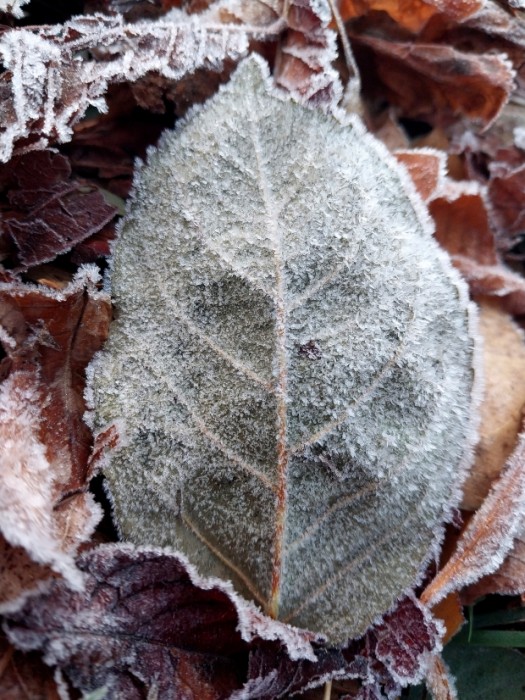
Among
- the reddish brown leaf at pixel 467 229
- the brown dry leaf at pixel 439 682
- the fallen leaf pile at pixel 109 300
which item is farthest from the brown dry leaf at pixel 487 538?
the reddish brown leaf at pixel 467 229

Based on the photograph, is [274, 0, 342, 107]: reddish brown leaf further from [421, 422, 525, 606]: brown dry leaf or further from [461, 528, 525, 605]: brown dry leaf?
[461, 528, 525, 605]: brown dry leaf

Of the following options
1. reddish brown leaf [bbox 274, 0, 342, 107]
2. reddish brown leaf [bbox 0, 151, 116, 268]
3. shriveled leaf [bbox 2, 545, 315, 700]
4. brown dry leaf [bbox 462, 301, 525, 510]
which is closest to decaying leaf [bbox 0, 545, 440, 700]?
shriveled leaf [bbox 2, 545, 315, 700]

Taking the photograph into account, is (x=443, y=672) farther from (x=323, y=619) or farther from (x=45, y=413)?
(x=45, y=413)

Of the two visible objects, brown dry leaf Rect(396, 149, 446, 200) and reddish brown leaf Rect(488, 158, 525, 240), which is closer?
brown dry leaf Rect(396, 149, 446, 200)

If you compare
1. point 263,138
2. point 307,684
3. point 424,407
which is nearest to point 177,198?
point 263,138

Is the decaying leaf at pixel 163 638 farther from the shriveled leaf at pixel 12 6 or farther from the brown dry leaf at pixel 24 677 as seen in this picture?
the shriveled leaf at pixel 12 6

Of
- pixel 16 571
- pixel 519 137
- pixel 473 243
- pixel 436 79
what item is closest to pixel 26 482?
pixel 16 571

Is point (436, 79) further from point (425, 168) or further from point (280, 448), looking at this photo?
point (280, 448)
